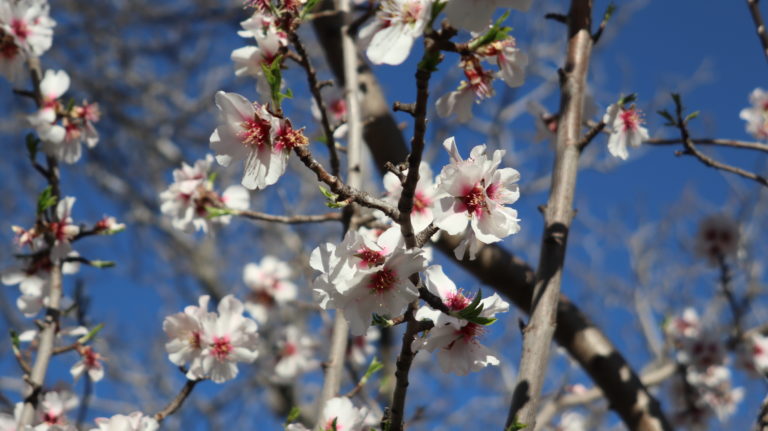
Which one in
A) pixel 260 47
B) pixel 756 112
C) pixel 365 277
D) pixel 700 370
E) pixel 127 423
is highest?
pixel 756 112

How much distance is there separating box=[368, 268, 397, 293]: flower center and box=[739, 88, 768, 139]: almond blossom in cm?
206

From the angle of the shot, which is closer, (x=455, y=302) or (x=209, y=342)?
(x=455, y=302)

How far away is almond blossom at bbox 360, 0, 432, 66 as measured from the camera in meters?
1.07

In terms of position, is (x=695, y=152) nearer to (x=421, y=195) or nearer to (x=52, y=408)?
(x=421, y=195)

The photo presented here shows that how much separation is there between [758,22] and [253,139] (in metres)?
1.66

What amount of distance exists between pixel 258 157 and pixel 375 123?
1.64 meters

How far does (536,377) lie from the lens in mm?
1457

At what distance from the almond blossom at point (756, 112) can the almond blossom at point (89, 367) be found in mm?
2589

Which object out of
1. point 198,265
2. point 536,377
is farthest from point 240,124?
point 198,265

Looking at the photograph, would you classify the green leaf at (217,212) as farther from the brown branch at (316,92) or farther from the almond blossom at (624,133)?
the almond blossom at (624,133)

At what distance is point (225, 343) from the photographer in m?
1.92

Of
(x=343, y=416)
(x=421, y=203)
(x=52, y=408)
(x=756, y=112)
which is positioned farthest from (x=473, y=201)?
(x=756, y=112)

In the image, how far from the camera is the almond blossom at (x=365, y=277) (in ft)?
3.57

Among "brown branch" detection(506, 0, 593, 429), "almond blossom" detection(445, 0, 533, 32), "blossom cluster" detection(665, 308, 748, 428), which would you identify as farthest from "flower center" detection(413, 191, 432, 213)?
"blossom cluster" detection(665, 308, 748, 428)
